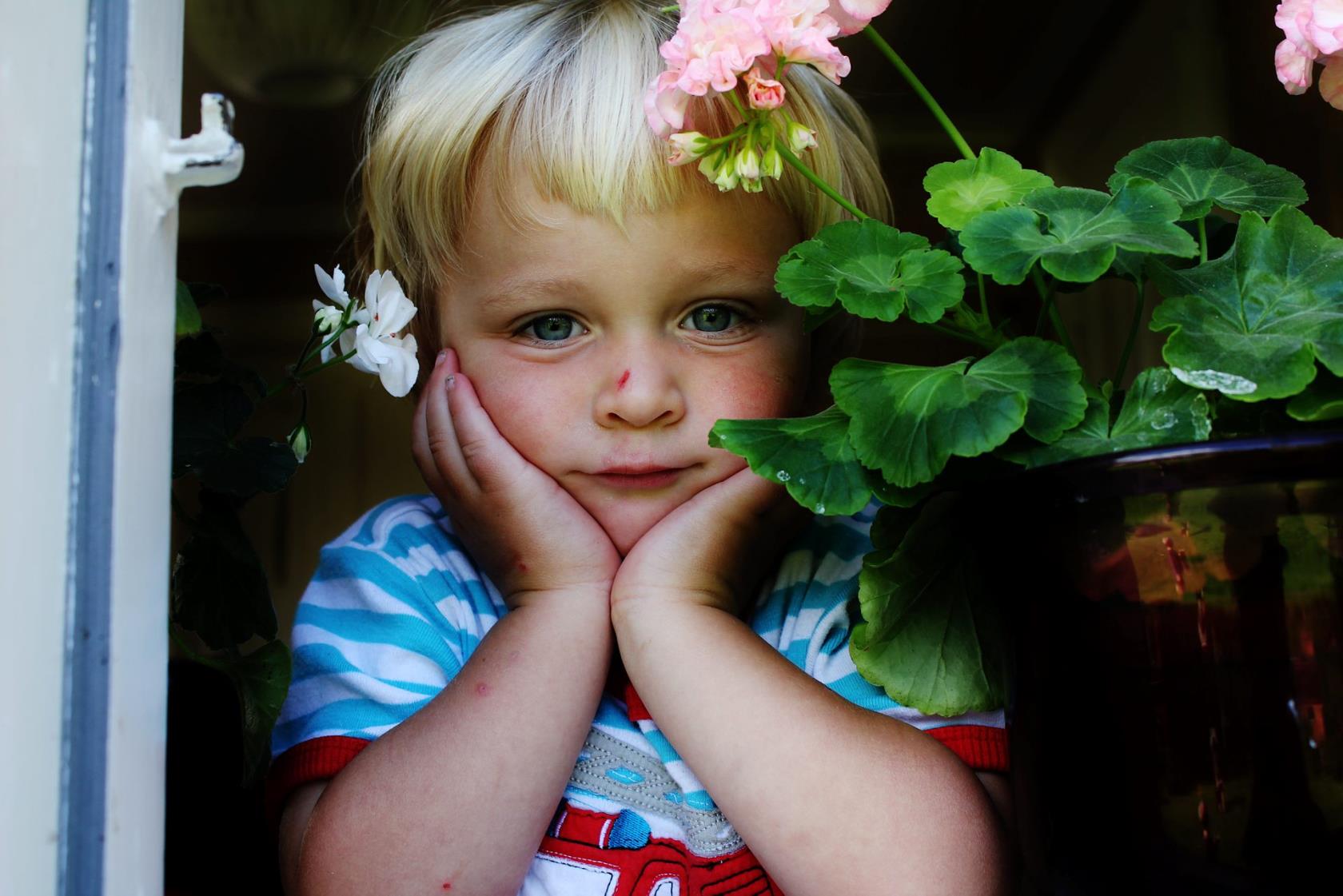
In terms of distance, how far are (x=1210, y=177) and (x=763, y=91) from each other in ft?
1.14

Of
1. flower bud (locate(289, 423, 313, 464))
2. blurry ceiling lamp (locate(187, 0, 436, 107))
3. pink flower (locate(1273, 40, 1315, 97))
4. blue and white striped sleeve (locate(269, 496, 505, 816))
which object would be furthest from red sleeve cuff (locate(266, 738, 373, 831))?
blurry ceiling lamp (locate(187, 0, 436, 107))

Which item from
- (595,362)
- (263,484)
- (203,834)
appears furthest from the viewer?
(203,834)

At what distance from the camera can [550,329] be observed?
1.18 m

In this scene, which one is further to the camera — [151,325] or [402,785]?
[402,785]

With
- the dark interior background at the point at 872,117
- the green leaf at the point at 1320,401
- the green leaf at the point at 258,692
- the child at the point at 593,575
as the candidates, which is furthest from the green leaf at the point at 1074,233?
the dark interior background at the point at 872,117

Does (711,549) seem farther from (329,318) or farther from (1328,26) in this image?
(1328,26)

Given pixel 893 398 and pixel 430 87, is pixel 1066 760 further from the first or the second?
pixel 430 87

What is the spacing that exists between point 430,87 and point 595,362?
1.23 feet

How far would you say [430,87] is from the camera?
1287mm

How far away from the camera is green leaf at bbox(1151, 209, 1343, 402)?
0.75 meters

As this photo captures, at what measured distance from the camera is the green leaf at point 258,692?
990mm

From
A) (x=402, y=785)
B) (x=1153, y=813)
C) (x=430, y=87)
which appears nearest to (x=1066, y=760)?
(x=1153, y=813)

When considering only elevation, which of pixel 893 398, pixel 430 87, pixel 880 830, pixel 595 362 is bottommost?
pixel 880 830

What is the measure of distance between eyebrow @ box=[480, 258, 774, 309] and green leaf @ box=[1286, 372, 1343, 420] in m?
0.52
